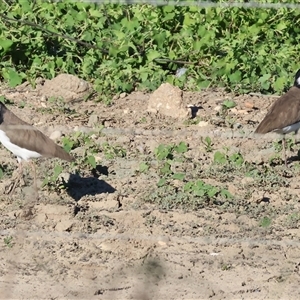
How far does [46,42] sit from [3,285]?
4.15 metres

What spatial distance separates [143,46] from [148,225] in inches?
126

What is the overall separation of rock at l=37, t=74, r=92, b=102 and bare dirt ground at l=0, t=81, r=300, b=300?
0.21m

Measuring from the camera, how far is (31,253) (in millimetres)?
6191

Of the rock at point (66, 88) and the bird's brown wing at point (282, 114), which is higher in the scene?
the bird's brown wing at point (282, 114)

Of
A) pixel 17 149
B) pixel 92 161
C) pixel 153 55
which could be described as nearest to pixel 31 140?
pixel 17 149

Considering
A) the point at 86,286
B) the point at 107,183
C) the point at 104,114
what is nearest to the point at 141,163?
the point at 107,183

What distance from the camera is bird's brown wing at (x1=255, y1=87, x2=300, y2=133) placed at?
317 inches

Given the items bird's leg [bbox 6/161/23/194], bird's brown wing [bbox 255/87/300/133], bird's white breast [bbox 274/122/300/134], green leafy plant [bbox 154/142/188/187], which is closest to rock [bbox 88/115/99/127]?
green leafy plant [bbox 154/142/188/187]

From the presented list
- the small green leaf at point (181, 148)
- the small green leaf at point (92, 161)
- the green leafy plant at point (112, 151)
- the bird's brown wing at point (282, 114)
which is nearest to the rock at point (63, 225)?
the small green leaf at point (92, 161)

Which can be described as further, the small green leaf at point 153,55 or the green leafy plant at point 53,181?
the small green leaf at point 153,55

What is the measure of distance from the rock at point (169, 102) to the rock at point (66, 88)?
0.76 meters

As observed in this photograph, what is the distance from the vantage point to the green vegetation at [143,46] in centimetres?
916

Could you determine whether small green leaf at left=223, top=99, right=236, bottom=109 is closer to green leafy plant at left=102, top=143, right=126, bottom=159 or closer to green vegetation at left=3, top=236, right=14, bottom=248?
green leafy plant at left=102, top=143, right=126, bottom=159

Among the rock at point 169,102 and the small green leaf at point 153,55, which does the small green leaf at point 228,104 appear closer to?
the rock at point 169,102
